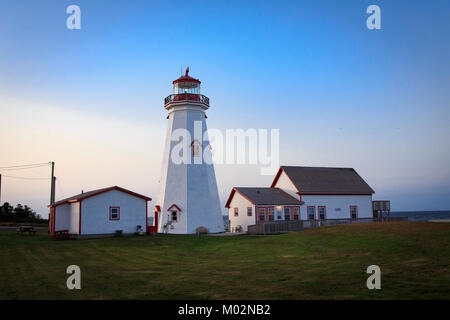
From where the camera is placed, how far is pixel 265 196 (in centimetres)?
3650

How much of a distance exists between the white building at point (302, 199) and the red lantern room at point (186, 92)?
9815 millimetres

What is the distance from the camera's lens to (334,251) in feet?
55.3

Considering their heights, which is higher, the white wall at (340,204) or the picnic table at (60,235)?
the white wall at (340,204)

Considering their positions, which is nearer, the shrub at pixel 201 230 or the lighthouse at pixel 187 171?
the shrub at pixel 201 230

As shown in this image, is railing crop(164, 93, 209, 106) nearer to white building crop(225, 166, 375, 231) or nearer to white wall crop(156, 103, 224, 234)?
white wall crop(156, 103, 224, 234)

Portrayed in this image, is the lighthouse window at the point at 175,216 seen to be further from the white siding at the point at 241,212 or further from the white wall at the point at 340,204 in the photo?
the white wall at the point at 340,204

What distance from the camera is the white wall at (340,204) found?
37.2 metres

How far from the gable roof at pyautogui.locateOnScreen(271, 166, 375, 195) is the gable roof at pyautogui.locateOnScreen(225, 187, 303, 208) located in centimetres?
146

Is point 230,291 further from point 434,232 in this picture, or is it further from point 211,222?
point 211,222

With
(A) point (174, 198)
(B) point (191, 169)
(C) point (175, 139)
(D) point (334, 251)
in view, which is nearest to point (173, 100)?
(C) point (175, 139)

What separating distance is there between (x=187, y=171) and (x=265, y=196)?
852cm

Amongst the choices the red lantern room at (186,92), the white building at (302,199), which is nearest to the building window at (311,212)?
the white building at (302,199)

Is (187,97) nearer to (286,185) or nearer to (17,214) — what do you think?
(286,185)

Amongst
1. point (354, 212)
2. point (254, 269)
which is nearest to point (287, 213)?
point (354, 212)
